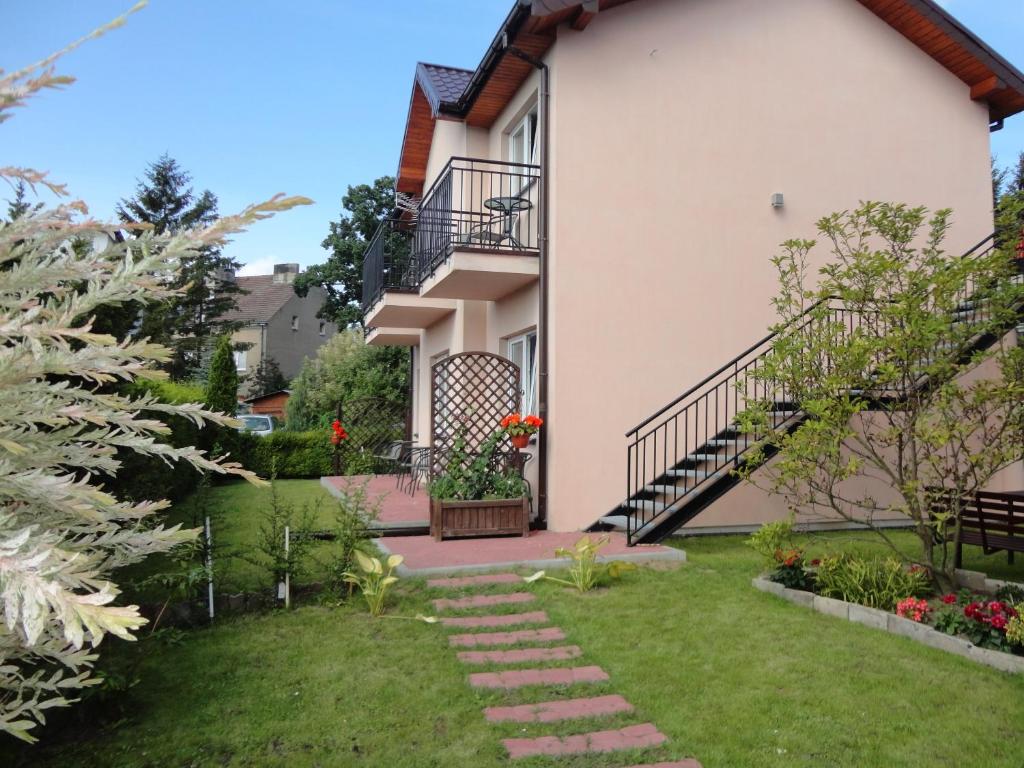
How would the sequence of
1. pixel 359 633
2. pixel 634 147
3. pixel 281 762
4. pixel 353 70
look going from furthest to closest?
pixel 353 70 → pixel 634 147 → pixel 359 633 → pixel 281 762

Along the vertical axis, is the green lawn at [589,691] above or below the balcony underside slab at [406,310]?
below

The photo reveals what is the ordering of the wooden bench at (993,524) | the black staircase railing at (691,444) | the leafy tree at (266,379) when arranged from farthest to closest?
the leafy tree at (266,379), the black staircase railing at (691,444), the wooden bench at (993,524)

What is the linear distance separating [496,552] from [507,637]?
2.35 meters

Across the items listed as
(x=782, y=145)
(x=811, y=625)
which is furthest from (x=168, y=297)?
(x=782, y=145)

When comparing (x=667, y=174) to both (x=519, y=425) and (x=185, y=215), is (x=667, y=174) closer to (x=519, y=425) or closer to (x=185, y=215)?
(x=519, y=425)

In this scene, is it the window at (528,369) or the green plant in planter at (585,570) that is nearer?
the green plant in planter at (585,570)

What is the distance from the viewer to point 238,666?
4.38 metres

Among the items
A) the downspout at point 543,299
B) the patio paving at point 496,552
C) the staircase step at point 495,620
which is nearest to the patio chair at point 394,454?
the downspout at point 543,299

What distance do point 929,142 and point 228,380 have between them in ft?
45.8

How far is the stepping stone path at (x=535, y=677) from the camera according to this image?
136 inches

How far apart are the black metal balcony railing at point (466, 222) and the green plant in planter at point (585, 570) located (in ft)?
13.6

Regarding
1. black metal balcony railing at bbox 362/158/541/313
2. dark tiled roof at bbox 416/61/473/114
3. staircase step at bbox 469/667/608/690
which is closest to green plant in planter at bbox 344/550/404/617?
staircase step at bbox 469/667/608/690

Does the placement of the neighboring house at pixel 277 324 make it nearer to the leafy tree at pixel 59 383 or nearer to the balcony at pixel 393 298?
the balcony at pixel 393 298

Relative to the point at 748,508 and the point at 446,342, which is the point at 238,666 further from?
the point at 446,342
